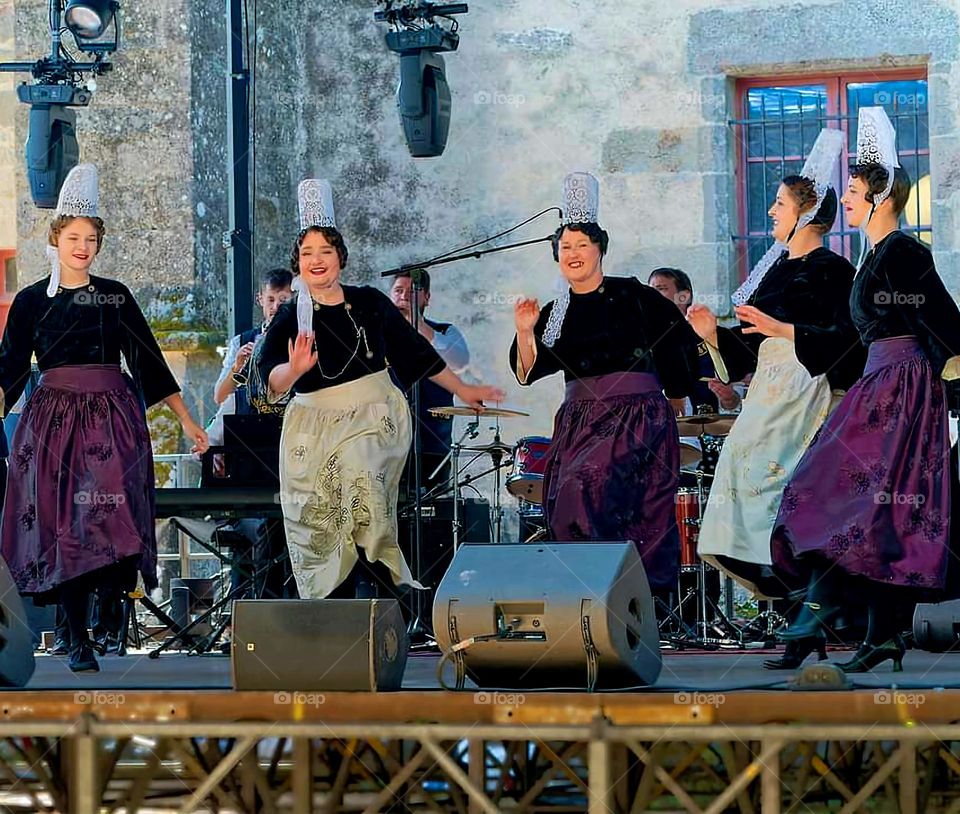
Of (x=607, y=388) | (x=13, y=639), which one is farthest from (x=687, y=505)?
(x=13, y=639)

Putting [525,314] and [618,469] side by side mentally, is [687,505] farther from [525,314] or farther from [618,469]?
[525,314]

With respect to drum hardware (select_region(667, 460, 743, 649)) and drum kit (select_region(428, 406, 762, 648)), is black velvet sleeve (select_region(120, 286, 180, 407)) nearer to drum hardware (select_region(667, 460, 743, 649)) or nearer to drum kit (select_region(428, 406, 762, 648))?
drum kit (select_region(428, 406, 762, 648))

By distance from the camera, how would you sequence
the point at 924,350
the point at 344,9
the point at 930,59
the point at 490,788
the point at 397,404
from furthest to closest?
the point at 344,9 → the point at 930,59 → the point at 397,404 → the point at 490,788 → the point at 924,350

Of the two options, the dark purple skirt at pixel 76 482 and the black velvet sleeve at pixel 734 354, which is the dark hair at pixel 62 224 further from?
the black velvet sleeve at pixel 734 354

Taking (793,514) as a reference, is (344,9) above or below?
above

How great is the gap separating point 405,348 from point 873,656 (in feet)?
7.07

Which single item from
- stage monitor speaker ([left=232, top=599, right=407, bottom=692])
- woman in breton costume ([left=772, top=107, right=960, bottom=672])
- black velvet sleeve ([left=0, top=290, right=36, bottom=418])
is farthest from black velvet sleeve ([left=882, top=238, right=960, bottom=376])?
black velvet sleeve ([left=0, top=290, right=36, bottom=418])

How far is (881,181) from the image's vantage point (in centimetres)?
617

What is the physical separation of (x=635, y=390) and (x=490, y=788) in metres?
1.42

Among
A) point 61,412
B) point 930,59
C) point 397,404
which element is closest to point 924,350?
point 397,404

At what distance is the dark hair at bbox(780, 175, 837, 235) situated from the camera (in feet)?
21.5

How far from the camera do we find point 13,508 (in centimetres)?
698

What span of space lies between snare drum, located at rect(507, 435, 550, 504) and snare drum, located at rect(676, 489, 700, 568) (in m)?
0.65

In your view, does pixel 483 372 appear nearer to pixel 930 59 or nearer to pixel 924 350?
pixel 930 59
